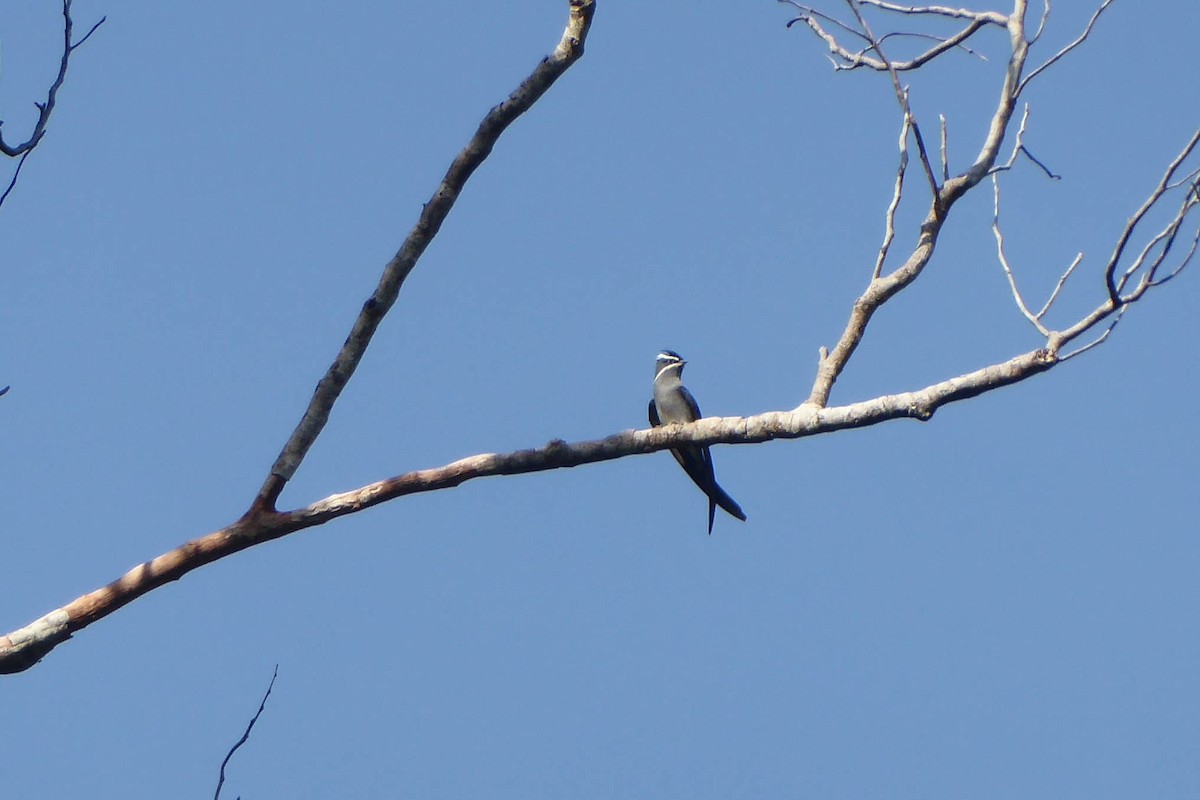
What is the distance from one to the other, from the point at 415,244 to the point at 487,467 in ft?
3.23

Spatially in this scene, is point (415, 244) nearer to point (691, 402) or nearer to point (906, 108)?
point (906, 108)

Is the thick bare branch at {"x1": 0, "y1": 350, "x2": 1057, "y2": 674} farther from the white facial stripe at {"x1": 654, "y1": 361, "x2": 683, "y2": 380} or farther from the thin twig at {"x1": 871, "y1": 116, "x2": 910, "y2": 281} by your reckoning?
the white facial stripe at {"x1": 654, "y1": 361, "x2": 683, "y2": 380}

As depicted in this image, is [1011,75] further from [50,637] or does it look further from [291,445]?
[50,637]

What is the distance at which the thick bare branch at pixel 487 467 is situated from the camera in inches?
197

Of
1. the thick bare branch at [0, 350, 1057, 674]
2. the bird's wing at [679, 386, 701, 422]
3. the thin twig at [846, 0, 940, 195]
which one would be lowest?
the thick bare branch at [0, 350, 1057, 674]

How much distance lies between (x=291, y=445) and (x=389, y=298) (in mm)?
756

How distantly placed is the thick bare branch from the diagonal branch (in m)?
0.21

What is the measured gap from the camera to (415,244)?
5.39m

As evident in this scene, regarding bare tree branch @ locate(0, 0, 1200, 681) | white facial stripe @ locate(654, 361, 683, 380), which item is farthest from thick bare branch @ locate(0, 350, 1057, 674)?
white facial stripe @ locate(654, 361, 683, 380)

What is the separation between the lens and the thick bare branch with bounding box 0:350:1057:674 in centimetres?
501

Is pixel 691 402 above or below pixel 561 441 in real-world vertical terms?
above

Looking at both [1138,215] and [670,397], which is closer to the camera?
[1138,215]

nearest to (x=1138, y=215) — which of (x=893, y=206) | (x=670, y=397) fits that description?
(x=893, y=206)

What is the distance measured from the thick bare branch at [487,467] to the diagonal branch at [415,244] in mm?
213
